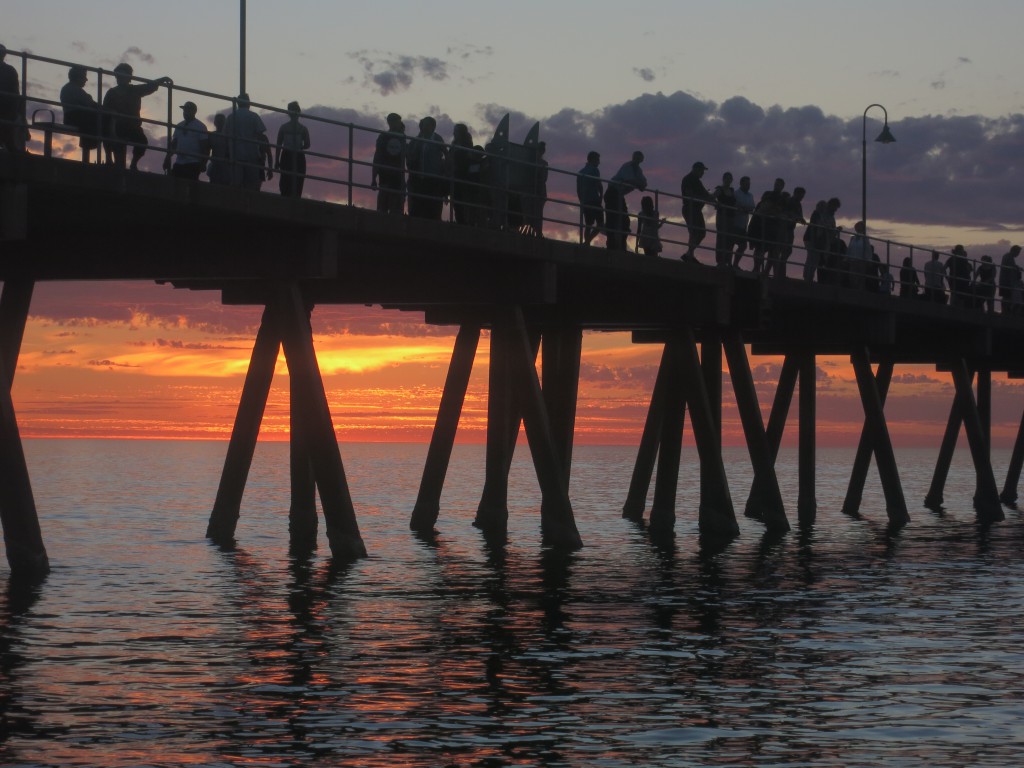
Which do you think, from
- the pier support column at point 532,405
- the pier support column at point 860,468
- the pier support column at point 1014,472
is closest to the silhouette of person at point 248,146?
the pier support column at point 532,405

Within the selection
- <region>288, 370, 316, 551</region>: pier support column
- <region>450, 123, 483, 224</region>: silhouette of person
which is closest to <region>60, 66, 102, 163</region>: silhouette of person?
<region>450, 123, 483, 224</region>: silhouette of person

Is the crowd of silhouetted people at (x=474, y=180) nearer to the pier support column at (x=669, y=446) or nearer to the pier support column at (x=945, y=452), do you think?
the pier support column at (x=669, y=446)

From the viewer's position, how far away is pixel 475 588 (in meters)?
26.4

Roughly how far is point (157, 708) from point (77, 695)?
3.55 ft

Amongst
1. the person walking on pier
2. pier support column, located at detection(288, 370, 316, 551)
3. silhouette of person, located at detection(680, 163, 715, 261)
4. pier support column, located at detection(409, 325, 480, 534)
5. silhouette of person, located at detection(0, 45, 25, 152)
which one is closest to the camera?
silhouette of person, located at detection(0, 45, 25, 152)

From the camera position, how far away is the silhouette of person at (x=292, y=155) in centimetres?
2506

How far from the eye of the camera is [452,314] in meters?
35.0

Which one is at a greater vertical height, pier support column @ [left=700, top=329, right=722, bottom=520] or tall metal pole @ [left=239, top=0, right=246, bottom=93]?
tall metal pole @ [left=239, top=0, right=246, bottom=93]

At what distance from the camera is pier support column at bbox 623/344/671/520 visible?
1540 inches

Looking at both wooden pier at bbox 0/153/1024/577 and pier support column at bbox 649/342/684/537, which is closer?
wooden pier at bbox 0/153/1024/577

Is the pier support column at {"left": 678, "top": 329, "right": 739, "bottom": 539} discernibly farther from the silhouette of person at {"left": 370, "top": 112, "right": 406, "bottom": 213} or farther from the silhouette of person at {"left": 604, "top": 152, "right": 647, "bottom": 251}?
the silhouette of person at {"left": 370, "top": 112, "right": 406, "bottom": 213}

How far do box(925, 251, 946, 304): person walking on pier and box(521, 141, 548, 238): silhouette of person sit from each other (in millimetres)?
14691

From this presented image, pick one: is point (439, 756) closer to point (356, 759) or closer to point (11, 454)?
point (356, 759)

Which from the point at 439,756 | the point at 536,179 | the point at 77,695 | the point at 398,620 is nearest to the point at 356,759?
the point at 439,756
